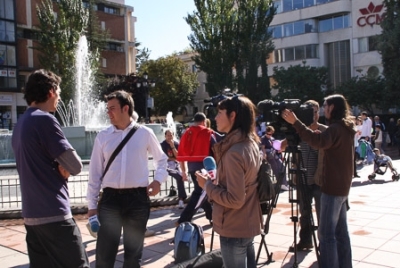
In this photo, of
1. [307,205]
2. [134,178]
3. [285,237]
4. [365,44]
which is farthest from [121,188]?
[365,44]

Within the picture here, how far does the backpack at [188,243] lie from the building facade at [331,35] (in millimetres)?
41606

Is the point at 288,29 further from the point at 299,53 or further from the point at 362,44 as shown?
the point at 362,44

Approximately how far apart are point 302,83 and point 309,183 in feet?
109

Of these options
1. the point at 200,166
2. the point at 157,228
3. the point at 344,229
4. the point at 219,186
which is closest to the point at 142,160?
the point at 219,186

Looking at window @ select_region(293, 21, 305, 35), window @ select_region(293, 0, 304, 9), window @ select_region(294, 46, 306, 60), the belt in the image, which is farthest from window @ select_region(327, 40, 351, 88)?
the belt

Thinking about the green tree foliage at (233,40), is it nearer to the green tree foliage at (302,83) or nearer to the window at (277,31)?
the green tree foliage at (302,83)

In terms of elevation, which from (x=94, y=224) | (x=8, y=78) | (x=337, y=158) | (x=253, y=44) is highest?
(x=253, y=44)

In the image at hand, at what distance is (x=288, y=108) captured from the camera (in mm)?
4055

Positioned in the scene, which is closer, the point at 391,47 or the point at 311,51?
the point at 391,47

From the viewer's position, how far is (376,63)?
42781mm

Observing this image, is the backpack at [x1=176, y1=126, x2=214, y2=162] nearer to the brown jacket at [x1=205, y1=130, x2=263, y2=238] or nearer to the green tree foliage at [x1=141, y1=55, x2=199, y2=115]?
the brown jacket at [x1=205, y1=130, x2=263, y2=238]

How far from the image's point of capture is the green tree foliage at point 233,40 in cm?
3912

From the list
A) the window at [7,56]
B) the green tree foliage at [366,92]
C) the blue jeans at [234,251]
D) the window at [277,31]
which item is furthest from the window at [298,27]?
the blue jeans at [234,251]

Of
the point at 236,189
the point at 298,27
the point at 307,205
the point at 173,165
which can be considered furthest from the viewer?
the point at 298,27
